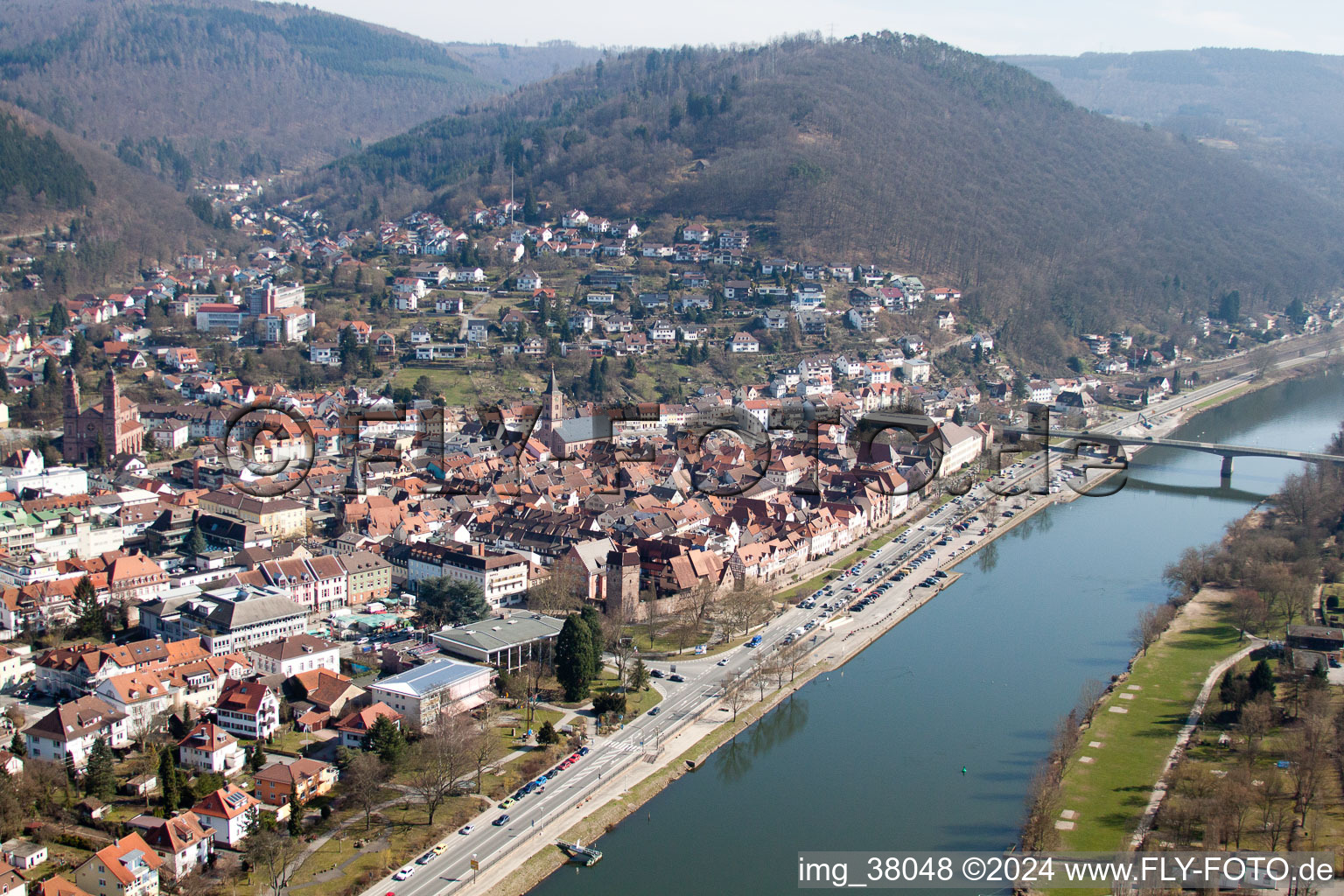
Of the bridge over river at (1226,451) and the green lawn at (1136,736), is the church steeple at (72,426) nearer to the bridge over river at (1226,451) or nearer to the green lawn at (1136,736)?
the bridge over river at (1226,451)

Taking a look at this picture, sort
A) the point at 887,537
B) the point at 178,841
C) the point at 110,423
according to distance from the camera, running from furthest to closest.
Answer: the point at 110,423, the point at 887,537, the point at 178,841

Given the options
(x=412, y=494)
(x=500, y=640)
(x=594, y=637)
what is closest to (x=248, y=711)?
(x=500, y=640)

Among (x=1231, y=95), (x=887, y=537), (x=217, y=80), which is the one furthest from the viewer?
(x=1231, y=95)

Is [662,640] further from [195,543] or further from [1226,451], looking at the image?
[1226,451]

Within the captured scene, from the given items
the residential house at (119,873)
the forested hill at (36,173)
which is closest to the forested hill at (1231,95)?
the forested hill at (36,173)

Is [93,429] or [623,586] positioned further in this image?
[93,429]

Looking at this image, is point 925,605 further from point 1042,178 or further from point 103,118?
point 103,118
